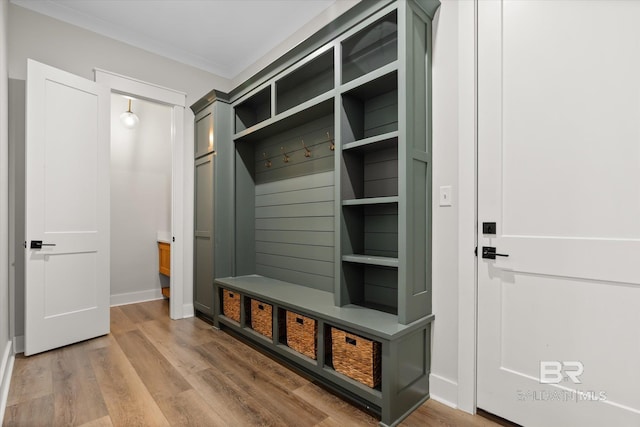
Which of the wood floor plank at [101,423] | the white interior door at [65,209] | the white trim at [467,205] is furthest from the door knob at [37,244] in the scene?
the white trim at [467,205]

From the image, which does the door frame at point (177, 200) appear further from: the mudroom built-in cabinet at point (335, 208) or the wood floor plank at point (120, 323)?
the wood floor plank at point (120, 323)

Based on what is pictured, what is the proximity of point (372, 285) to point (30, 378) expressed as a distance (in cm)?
250

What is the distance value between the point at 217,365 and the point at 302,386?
737 mm

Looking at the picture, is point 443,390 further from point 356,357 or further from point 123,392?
point 123,392

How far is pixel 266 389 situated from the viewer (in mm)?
2088

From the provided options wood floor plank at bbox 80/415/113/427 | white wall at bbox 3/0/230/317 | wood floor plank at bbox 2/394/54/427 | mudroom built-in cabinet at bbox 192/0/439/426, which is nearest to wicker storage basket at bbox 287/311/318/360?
mudroom built-in cabinet at bbox 192/0/439/426

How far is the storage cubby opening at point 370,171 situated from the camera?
223 cm

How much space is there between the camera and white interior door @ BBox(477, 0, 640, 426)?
140 cm

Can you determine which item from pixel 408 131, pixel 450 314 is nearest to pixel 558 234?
pixel 450 314

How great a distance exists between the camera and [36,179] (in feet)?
8.60

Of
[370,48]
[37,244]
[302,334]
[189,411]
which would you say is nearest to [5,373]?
[37,244]

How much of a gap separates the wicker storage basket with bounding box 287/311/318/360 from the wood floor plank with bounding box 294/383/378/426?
0.21 metres

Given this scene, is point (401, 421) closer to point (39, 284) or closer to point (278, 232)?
point (278, 232)

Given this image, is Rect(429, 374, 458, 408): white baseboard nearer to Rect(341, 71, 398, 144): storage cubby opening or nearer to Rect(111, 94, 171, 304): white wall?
Rect(341, 71, 398, 144): storage cubby opening
